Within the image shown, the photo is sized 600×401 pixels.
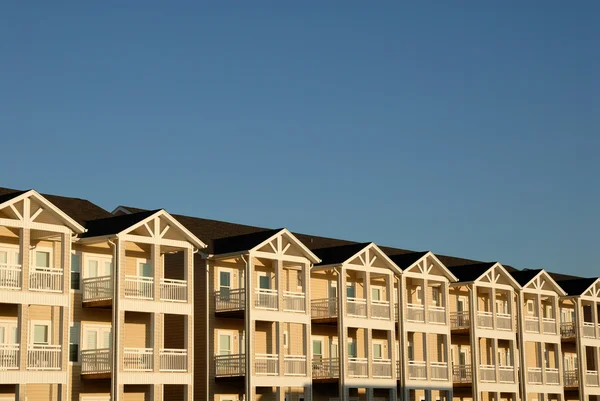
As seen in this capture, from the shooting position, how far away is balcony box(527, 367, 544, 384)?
6462 centimetres

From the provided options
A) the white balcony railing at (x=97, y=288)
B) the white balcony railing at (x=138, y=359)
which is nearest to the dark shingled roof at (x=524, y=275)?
the white balcony railing at (x=138, y=359)

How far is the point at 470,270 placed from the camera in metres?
63.1

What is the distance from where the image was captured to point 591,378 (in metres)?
68.9

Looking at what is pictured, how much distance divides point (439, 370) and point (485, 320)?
16.3 ft

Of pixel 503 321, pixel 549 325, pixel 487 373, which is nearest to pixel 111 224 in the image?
pixel 487 373

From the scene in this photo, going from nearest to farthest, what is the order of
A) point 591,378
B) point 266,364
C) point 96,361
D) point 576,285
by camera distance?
point 96,361, point 266,364, point 591,378, point 576,285

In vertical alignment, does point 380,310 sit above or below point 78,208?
below

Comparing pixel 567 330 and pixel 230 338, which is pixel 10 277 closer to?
pixel 230 338

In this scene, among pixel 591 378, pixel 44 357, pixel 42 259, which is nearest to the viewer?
pixel 44 357

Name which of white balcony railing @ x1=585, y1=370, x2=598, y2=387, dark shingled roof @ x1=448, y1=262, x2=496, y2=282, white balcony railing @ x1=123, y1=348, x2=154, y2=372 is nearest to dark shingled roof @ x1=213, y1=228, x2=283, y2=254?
white balcony railing @ x1=123, y1=348, x2=154, y2=372

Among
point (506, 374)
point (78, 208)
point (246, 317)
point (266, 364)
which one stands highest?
point (78, 208)

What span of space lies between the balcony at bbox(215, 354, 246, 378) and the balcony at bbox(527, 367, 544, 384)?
21.8 meters

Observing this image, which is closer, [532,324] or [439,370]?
[439,370]

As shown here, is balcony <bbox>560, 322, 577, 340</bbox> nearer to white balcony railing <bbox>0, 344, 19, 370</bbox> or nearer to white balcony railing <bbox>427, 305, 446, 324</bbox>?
white balcony railing <bbox>427, 305, 446, 324</bbox>
